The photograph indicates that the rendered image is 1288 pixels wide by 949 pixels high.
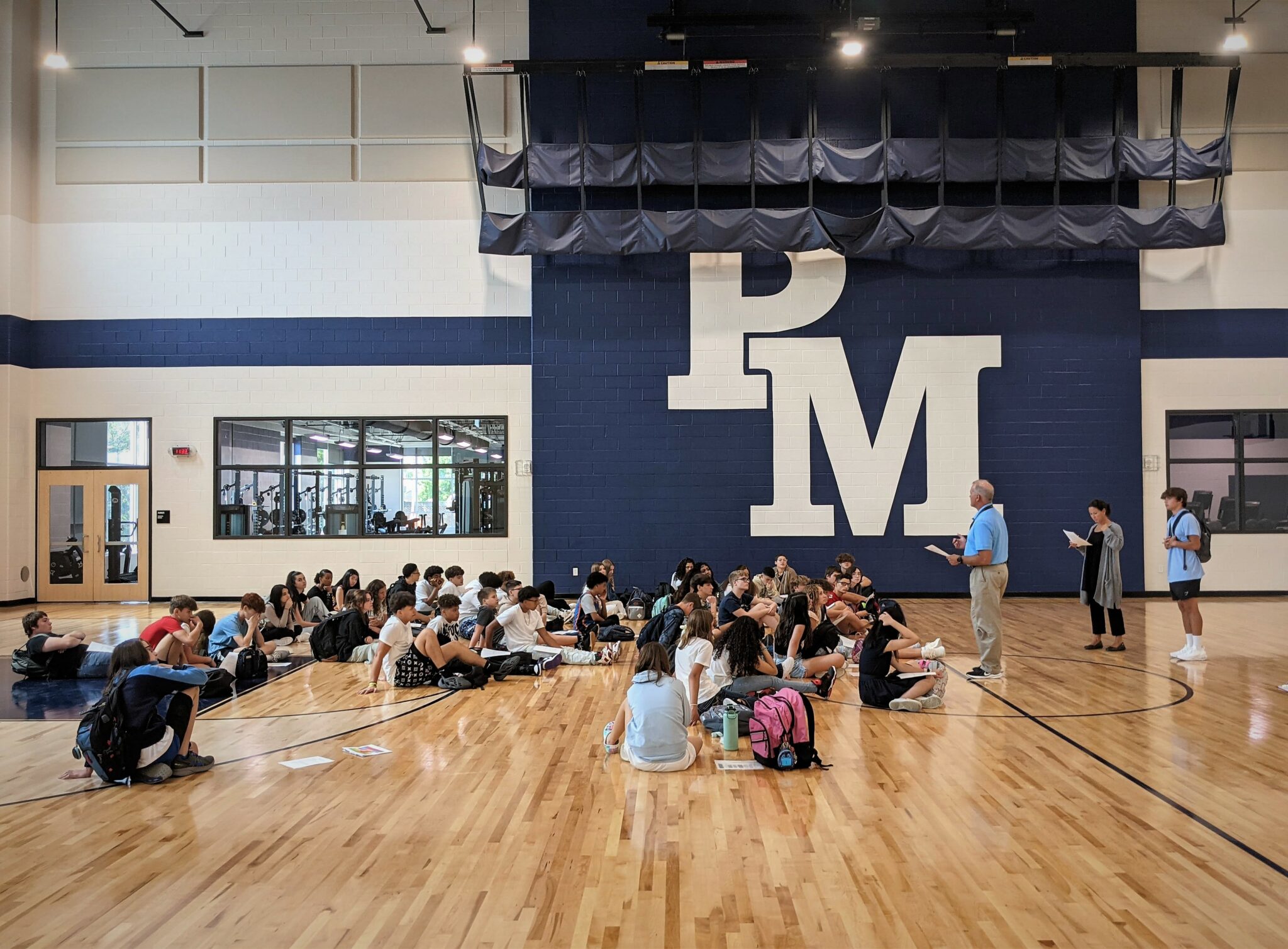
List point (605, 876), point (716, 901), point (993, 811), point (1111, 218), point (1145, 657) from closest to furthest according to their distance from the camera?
point (716, 901), point (605, 876), point (993, 811), point (1145, 657), point (1111, 218)

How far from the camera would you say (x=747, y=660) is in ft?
24.2

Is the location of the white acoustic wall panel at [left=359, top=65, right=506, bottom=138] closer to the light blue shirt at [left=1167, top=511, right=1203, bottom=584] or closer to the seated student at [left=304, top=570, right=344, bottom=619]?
the seated student at [left=304, top=570, right=344, bottom=619]

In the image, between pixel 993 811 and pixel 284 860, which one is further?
pixel 993 811

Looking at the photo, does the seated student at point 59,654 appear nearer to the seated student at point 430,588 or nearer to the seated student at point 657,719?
the seated student at point 430,588

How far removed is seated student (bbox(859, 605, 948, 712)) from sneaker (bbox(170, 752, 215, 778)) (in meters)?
5.12

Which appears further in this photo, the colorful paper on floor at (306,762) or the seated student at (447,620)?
the seated student at (447,620)

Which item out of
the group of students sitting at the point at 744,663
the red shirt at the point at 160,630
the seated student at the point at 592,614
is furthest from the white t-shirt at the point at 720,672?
the red shirt at the point at 160,630

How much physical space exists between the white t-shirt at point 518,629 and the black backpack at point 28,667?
4.78 m

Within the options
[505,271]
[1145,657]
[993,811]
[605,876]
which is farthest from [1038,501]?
[605,876]

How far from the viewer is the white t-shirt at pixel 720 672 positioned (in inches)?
299

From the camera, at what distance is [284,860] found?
4.61m

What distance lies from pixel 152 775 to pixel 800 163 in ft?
44.7

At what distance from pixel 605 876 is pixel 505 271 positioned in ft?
44.9

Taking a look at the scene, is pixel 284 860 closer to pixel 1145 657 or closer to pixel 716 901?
pixel 716 901
